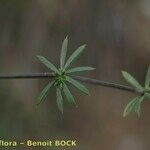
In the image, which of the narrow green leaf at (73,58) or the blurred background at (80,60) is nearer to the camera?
the narrow green leaf at (73,58)

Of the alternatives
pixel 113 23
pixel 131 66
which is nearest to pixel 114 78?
pixel 131 66

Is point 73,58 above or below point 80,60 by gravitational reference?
below

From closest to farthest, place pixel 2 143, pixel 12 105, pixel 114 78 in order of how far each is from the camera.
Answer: pixel 2 143 → pixel 12 105 → pixel 114 78

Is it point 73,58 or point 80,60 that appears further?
point 80,60

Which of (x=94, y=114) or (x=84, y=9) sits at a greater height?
(x=84, y=9)

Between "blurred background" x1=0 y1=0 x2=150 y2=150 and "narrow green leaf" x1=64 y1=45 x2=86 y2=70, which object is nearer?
"narrow green leaf" x1=64 y1=45 x2=86 y2=70

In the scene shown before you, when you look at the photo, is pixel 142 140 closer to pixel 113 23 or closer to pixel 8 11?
pixel 113 23

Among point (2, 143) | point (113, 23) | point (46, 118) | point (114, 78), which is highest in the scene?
point (113, 23)

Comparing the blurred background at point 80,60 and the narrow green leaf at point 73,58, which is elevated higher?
the blurred background at point 80,60
